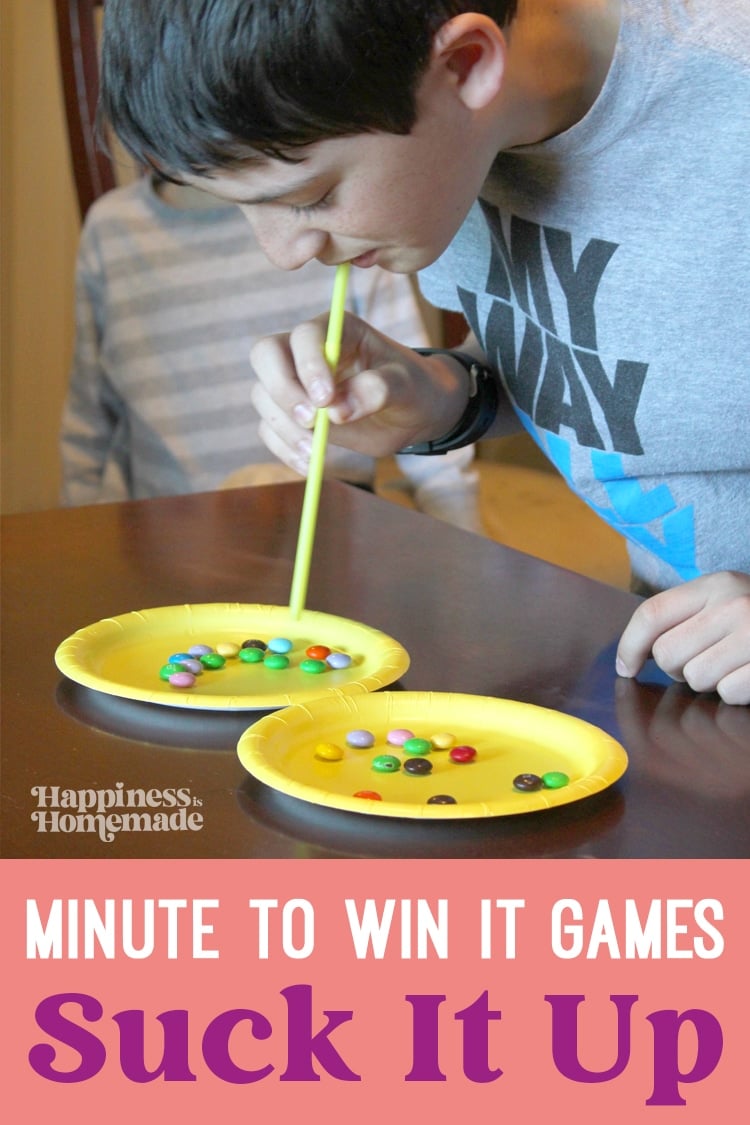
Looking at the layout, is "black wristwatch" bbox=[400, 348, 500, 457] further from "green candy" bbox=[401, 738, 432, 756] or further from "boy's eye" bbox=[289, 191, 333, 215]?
"green candy" bbox=[401, 738, 432, 756]

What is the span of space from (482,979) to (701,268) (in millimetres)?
545

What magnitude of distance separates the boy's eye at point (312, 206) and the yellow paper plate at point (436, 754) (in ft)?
0.89

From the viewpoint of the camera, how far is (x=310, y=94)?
0.70 meters

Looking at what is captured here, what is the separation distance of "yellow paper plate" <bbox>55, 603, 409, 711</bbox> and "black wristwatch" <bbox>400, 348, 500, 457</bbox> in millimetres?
278

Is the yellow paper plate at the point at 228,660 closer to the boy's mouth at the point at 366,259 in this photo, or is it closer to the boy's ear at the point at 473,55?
the boy's mouth at the point at 366,259

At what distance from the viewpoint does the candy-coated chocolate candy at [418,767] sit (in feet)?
2.16

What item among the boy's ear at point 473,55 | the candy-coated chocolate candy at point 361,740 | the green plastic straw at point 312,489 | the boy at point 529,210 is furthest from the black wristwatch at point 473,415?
the candy-coated chocolate candy at point 361,740

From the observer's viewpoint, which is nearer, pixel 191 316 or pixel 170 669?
pixel 170 669

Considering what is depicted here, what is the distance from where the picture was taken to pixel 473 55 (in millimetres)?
771

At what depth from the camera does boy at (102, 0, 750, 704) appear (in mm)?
709

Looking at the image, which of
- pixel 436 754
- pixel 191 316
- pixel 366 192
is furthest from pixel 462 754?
pixel 191 316

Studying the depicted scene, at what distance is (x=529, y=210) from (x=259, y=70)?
337mm

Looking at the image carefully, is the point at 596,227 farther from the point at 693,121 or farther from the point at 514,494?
the point at 514,494

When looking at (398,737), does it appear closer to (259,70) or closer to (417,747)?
(417,747)
